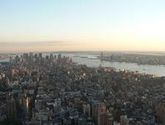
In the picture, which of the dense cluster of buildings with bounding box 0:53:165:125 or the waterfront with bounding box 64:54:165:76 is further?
the waterfront with bounding box 64:54:165:76

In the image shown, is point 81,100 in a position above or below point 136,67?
above

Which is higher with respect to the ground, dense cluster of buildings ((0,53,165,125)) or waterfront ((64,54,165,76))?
dense cluster of buildings ((0,53,165,125))

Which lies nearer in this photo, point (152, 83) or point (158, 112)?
point (158, 112)

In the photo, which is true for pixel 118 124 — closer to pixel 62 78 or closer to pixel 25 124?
pixel 25 124

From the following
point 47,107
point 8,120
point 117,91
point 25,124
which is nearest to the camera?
point 25,124

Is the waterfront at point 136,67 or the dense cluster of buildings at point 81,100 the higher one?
the dense cluster of buildings at point 81,100

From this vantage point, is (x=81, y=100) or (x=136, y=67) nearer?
(x=81, y=100)

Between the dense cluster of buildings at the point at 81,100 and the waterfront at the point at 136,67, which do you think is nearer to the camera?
the dense cluster of buildings at the point at 81,100

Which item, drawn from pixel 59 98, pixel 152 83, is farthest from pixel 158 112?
pixel 152 83
